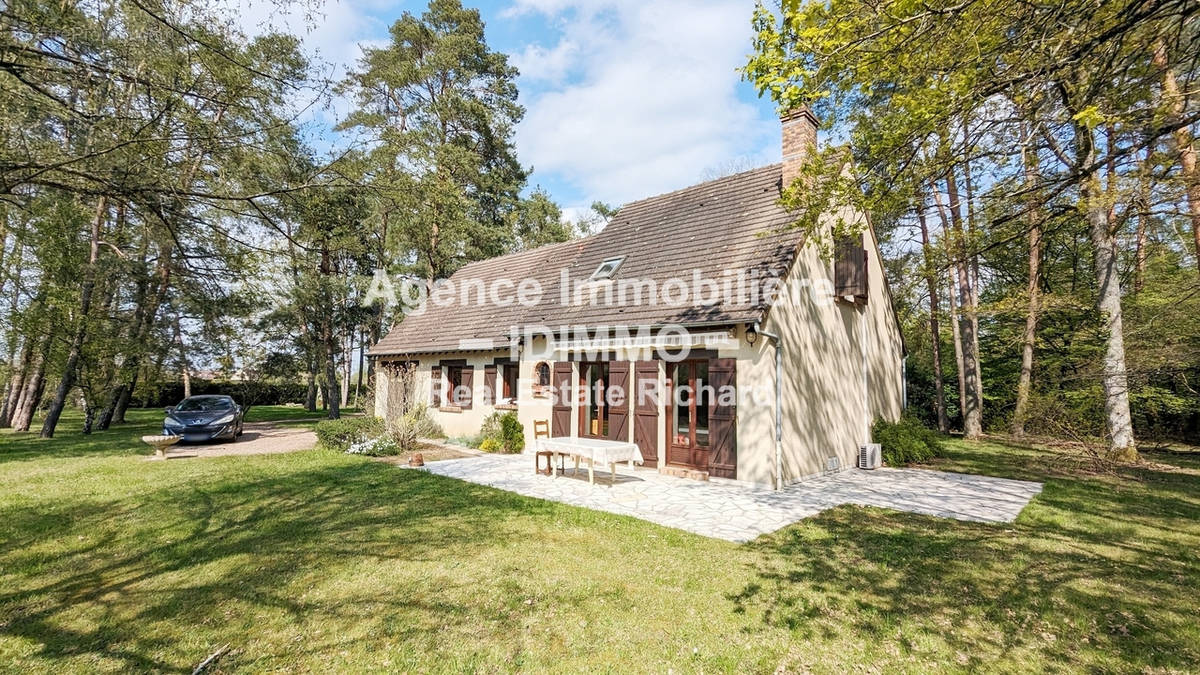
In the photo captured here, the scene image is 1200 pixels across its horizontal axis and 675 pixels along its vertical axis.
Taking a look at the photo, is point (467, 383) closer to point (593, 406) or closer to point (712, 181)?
point (593, 406)

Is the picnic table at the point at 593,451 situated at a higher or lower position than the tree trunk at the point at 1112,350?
lower

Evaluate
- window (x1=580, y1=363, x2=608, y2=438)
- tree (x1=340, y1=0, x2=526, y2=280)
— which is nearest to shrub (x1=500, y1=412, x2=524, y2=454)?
window (x1=580, y1=363, x2=608, y2=438)

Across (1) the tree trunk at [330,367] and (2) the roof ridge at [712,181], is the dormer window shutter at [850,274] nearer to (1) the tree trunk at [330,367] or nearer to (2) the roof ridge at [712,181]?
(2) the roof ridge at [712,181]

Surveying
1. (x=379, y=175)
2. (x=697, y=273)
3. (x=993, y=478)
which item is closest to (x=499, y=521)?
(x=379, y=175)

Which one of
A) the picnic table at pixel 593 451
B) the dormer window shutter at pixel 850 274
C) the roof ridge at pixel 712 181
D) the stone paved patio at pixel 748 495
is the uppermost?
the roof ridge at pixel 712 181

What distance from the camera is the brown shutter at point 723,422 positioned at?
9.48 metres

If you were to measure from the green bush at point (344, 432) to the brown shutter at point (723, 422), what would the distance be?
9.23m

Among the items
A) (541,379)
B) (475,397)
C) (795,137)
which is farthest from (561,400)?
(795,137)

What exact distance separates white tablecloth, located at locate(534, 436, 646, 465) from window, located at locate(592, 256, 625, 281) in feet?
15.1

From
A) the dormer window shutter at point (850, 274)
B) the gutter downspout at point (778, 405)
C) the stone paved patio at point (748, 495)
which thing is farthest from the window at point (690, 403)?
the dormer window shutter at point (850, 274)

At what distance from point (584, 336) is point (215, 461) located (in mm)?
8921

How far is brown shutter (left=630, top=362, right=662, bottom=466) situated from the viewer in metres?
10.5

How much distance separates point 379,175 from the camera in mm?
5559

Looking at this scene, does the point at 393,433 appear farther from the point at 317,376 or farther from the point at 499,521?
the point at 317,376
